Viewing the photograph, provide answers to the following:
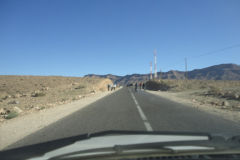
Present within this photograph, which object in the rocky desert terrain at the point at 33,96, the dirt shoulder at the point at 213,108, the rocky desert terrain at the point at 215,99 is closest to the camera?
the dirt shoulder at the point at 213,108

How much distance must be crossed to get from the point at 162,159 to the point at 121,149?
55cm

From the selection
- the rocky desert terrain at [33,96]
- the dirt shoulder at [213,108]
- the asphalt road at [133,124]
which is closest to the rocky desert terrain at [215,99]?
the dirt shoulder at [213,108]

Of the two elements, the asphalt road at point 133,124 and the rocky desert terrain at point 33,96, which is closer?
the asphalt road at point 133,124

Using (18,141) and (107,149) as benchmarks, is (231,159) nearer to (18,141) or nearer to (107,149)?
(107,149)

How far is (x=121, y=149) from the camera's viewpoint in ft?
9.67

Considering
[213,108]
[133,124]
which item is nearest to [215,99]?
[213,108]

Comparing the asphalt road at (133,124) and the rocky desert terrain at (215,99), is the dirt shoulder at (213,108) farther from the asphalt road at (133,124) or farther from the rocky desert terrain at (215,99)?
the asphalt road at (133,124)

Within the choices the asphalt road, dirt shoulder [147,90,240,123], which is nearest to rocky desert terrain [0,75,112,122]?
the asphalt road

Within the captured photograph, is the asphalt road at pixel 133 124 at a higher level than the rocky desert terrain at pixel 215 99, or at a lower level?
lower

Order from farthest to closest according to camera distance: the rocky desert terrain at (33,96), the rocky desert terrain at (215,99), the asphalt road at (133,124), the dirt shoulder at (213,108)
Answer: the rocky desert terrain at (33,96)
the rocky desert terrain at (215,99)
the dirt shoulder at (213,108)
the asphalt road at (133,124)

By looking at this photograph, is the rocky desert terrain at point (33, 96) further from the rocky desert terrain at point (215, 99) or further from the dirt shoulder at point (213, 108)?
the rocky desert terrain at point (215, 99)

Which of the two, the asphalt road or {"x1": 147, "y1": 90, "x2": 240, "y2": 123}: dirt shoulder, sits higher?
{"x1": 147, "y1": 90, "x2": 240, "y2": 123}: dirt shoulder

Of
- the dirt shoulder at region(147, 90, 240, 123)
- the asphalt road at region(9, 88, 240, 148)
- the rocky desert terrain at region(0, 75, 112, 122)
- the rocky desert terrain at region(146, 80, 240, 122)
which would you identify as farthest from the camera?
the rocky desert terrain at region(0, 75, 112, 122)

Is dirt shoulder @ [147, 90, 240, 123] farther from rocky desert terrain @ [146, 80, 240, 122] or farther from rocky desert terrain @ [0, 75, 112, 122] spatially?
rocky desert terrain @ [0, 75, 112, 122]
